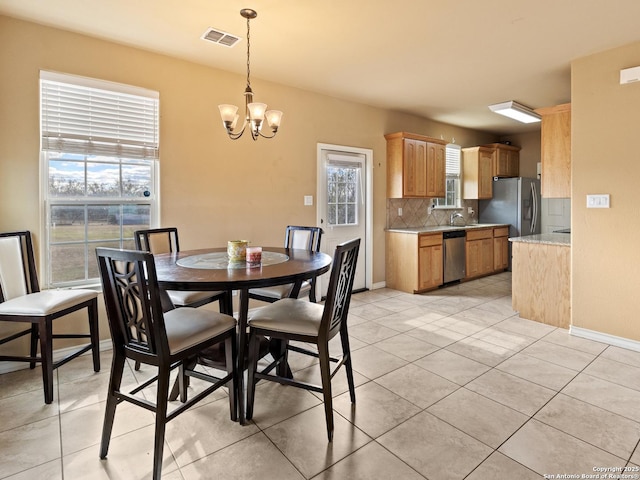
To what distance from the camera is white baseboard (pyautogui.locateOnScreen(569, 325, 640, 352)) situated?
10.00 feet

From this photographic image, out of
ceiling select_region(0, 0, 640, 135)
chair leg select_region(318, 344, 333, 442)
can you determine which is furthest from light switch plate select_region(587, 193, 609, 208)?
chair leg select_region(318, 344, 333, 442)

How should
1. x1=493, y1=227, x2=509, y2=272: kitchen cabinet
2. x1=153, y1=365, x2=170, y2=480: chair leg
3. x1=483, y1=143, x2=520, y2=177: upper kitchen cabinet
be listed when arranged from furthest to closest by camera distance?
x1=483, y1=143, x2=520, y2=177: upper kitchen cabinet, x1=493, y1=227, x2=509, y2=272: kitchen cabinet, x1=153, y1=365, x2=170, y2=480: chair leg

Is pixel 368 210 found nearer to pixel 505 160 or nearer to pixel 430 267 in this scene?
pixel 430 267

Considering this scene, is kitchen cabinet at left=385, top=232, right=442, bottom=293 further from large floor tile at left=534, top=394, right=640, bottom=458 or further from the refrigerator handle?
large floor tile at left=534, top=394, right=640, bottom=458

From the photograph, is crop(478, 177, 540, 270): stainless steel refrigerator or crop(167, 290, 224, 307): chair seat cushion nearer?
crop(167, 290, 224, 307): chair seat cushion

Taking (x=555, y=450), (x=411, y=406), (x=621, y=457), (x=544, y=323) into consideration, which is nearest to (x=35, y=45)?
(x=411, y=406)

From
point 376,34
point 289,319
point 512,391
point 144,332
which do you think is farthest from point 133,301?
point 376,34

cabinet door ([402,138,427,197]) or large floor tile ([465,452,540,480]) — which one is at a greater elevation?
cabinet door ([402,138,427,197])

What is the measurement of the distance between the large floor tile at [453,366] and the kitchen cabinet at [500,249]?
148 inches

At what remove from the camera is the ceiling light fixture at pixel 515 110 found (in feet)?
15.0

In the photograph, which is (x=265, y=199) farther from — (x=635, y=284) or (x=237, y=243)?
(x=635, y=284)

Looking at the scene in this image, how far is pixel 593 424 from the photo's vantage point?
2004 millimetres

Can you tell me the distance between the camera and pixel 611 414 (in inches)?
82.5

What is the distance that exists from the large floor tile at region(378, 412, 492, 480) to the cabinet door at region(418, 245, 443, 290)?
9.90 ft
